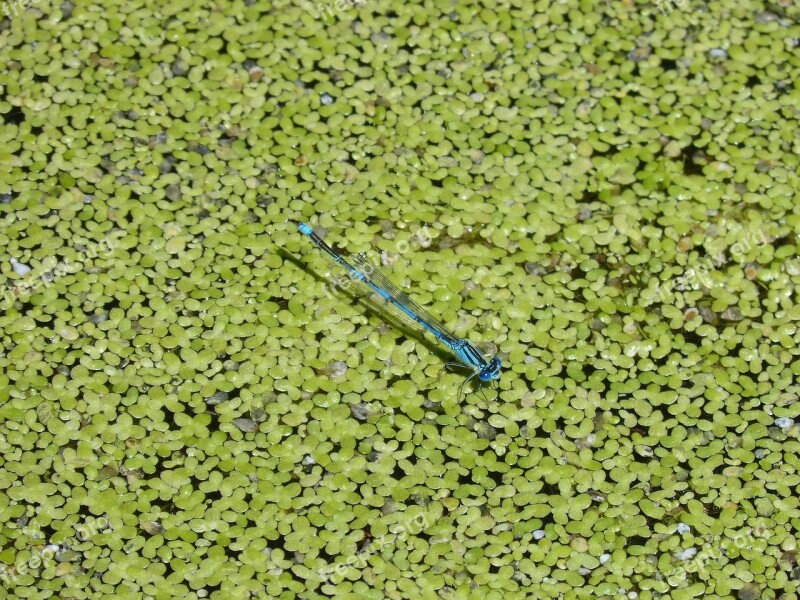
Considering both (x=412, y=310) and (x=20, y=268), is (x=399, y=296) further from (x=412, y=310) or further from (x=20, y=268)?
(x=20, y=268)

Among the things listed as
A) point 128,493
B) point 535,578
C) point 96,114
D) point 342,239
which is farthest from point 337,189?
point 535,578

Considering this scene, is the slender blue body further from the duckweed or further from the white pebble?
the white pebble

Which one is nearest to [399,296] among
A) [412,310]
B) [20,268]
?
[412,310]

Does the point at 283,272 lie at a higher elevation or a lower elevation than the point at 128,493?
higher

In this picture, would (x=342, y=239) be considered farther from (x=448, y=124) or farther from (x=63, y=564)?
(x=63, y=564)

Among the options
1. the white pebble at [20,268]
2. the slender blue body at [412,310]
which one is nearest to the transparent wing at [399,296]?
the slender blue body at [412,310]

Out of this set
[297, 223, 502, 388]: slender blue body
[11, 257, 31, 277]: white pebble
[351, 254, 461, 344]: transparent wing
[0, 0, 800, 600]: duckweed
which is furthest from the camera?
[11, 257, 31, 277]: white pebble

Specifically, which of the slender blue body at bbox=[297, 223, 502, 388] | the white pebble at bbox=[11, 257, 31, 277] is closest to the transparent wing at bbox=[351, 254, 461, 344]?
the slender blue body at bbox=[297, 223, 502, 388]
